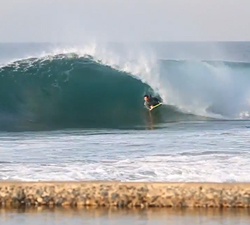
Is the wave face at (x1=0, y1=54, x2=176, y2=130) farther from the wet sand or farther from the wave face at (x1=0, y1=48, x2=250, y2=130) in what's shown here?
the wet sand

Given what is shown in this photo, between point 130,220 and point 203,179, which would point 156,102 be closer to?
point 203,179

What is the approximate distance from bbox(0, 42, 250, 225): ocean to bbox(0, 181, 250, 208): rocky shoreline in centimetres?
37

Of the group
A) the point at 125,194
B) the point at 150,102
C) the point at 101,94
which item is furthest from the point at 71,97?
the point at 125,194

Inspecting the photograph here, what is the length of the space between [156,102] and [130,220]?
13.4 metres

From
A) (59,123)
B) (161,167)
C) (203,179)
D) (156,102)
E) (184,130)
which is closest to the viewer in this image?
(203,179)

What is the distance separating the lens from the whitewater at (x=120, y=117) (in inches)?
400

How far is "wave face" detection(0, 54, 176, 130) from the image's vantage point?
738 inches

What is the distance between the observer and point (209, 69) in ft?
84.1

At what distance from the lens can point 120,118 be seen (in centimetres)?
1900

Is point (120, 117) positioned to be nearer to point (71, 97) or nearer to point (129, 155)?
point (71, 97)

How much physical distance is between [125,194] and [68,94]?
13.6 m

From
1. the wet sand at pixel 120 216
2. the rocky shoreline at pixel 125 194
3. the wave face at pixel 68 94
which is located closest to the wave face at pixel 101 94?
the wave face at pixel 68 94

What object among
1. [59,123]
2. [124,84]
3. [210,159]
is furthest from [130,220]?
[124,84]

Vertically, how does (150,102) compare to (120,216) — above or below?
above
